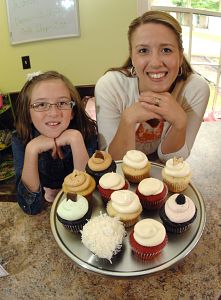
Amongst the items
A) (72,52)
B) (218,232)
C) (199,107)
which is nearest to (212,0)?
(72,52)

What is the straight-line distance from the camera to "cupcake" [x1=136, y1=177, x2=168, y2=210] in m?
0.89

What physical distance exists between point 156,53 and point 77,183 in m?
0.59

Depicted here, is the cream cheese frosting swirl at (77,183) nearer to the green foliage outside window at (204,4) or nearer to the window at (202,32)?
the window at (202,32)

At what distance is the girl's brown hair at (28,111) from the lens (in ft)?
4.10

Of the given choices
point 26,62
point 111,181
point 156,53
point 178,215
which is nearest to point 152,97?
point 156,53

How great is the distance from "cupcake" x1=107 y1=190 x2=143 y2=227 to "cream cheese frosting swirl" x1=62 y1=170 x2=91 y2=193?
10 cm

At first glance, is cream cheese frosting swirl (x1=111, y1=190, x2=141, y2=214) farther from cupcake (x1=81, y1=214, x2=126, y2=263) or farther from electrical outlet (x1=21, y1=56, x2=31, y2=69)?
electrical outlet (x1=21, y1=56, x2=31, y2=69)

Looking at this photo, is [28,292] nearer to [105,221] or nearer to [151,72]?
[105,221]

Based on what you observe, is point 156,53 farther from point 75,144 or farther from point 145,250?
point 145,250

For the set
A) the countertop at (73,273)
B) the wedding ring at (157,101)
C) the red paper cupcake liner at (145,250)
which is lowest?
the countertop at (73,273)

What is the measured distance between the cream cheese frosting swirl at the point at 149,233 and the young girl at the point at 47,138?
393 millimetres

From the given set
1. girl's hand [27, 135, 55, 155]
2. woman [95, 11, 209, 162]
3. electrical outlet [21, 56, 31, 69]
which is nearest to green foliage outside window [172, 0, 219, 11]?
electrical outlet [21, 56, 31, 69]

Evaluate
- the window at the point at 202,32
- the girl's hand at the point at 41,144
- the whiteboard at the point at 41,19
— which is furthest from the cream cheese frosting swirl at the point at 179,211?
the whiteboard at the point at 41,19

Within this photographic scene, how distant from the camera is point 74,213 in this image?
2.75ft
